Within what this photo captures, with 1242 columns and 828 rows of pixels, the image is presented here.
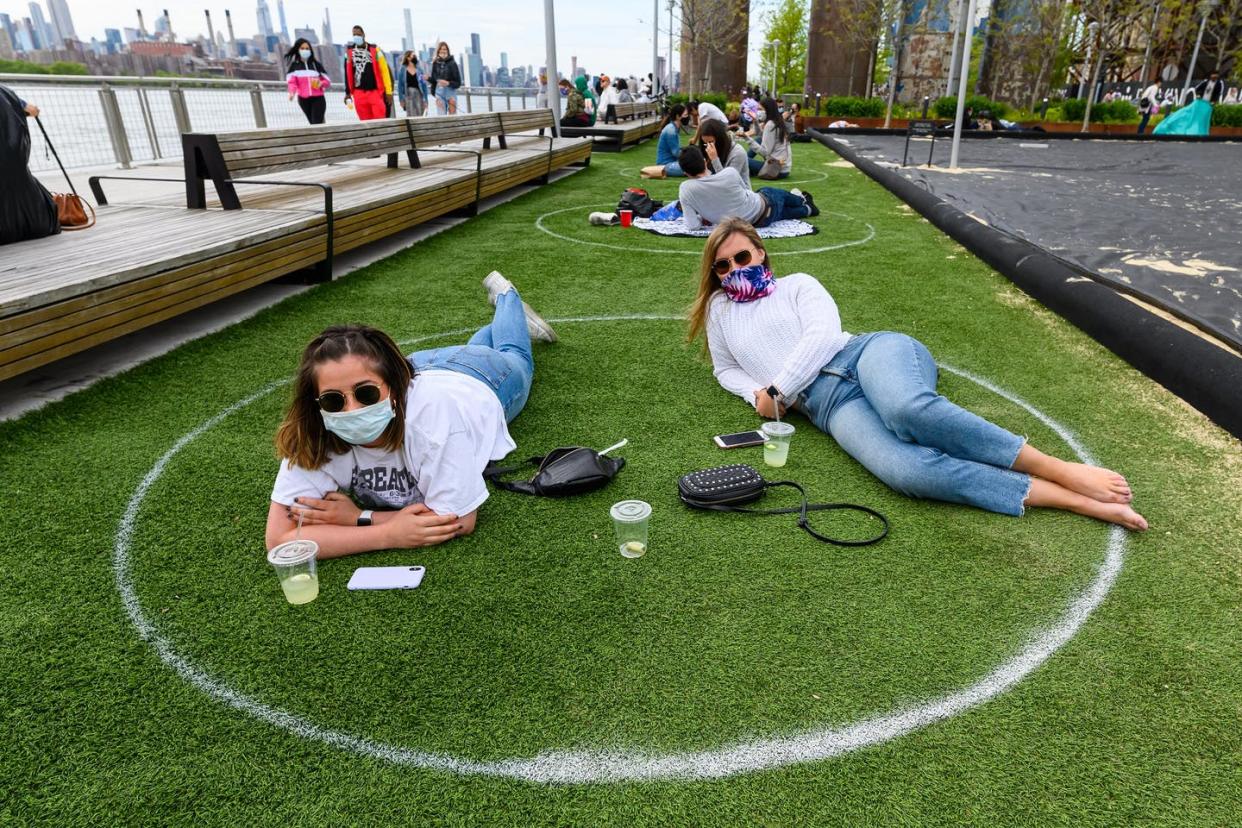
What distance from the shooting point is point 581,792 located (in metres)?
2.03

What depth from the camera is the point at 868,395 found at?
11.8 feet

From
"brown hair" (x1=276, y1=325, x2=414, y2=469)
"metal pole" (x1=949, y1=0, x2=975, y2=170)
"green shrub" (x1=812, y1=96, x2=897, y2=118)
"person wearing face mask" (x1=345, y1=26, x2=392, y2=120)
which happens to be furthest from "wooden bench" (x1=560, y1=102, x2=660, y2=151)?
"brown hair" (x1=276, y1=325, x2=414, y2=469)

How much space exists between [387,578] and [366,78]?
14.1 m

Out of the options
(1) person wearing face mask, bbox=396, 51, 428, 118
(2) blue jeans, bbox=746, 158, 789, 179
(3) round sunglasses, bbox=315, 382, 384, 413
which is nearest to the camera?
(3) round sunglasses, bbox=315, 382, 384, 413

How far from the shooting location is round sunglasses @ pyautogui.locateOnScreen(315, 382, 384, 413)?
2637 millimetres

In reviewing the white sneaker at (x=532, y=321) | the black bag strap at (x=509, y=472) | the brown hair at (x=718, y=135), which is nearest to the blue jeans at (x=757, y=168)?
the brown hair at (x=718, y=135)

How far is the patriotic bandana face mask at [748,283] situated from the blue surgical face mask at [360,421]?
217 centimetres

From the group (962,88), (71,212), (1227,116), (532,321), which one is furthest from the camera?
(1227,116)

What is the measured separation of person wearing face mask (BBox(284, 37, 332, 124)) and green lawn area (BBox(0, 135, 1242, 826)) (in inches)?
446

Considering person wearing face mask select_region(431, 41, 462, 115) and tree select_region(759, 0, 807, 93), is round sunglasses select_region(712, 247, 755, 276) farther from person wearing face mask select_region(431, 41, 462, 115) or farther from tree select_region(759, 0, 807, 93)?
tree select_region(759, 0, 807, 93)

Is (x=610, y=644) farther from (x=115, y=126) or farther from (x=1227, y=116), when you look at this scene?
(x=1227, y=116)

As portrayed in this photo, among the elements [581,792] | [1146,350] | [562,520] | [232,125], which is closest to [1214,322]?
[1146,350]

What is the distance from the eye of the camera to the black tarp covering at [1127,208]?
6.32 metres

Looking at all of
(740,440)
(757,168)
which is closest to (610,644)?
(740,440)
